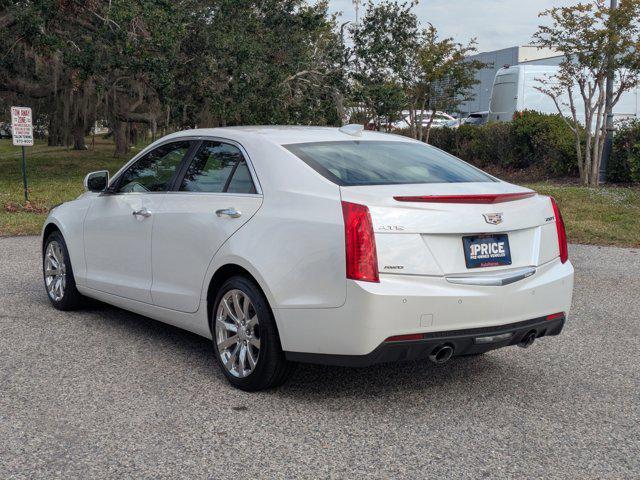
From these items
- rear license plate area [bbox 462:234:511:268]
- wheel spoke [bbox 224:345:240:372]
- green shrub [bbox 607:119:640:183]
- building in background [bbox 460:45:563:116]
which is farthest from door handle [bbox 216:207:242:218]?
building in background [bbox 460:45:563:116]

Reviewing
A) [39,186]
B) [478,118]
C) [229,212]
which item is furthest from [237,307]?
[478,118]

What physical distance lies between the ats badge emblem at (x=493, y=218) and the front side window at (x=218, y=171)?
140cm

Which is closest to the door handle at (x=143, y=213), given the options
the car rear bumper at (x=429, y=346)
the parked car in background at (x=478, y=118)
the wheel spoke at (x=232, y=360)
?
the wheel spoke at (x=232, y=360)

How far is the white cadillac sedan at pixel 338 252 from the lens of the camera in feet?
14.3

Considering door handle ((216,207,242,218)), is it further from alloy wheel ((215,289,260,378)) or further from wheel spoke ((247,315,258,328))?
wheel spoke ((247,315,258,328))

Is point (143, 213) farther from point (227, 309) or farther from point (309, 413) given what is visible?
point (309, 413)

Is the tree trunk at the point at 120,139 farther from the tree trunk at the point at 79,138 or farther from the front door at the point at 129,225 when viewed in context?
the front door at the point at 129,225

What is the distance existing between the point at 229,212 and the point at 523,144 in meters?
17.9

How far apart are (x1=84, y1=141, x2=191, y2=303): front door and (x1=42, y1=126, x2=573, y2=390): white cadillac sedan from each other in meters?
0.03

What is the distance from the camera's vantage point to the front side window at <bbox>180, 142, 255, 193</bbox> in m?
5.22

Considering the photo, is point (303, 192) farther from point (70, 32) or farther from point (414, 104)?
point (414, 104)

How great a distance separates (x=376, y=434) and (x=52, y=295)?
3956 millimetres

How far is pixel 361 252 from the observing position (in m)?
4.29

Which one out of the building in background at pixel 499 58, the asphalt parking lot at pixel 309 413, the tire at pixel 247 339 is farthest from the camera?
the building in background at pixel 499 58
